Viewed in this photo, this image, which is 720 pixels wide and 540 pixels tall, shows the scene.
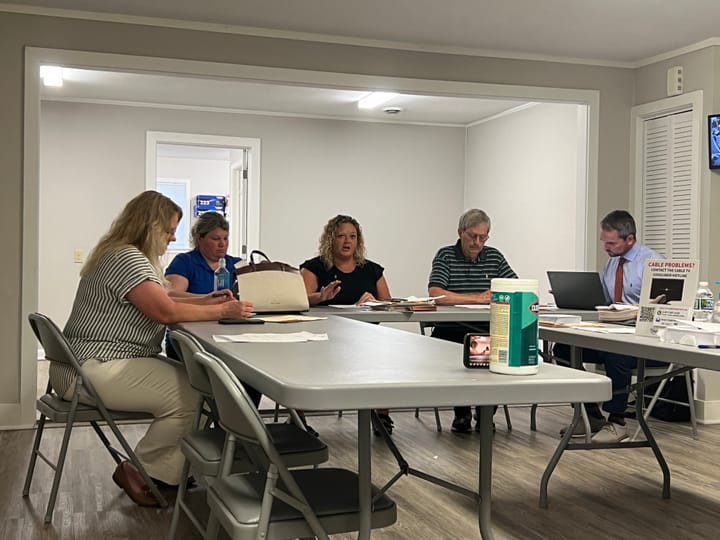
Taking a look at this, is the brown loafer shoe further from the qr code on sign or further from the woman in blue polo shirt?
the qr code on sign

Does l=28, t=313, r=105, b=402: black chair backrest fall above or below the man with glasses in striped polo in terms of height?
below

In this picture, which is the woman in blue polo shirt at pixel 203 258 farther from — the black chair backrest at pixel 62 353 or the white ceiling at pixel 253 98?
the white ceiling at pixel 253 98

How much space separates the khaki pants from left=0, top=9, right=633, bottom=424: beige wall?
1.87m

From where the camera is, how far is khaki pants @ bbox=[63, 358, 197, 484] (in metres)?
2.99

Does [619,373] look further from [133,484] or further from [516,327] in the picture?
[516,327]

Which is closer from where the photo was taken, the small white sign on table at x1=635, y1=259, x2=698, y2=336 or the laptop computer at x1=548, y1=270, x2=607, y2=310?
the small white sign on table at x1=635, y1=259, x2=698, y2=336

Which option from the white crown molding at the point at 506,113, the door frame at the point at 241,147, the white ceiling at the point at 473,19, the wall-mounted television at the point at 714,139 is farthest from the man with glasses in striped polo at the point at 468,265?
the door frame at the point at 241,147

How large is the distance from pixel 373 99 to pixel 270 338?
5115mm

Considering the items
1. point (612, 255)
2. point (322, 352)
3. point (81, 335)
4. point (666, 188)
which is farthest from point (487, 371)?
point (666, 188)

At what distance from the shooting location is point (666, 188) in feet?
18.2

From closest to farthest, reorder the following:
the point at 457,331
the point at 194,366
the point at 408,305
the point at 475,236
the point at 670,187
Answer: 1. the point at 194,366
2. the point at 408,305
3. the point at 457,331
4. the point at 475,236
5. the point at 670,187

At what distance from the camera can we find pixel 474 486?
A: 11.5 ft

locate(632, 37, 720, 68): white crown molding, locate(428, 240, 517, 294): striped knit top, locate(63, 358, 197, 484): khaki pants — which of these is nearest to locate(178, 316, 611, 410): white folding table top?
locate(63, 358, 197, 484): khaki pants

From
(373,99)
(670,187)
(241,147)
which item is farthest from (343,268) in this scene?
(241,147)
